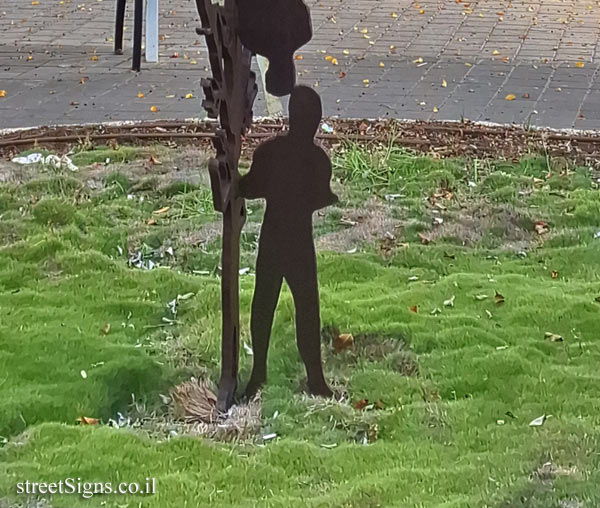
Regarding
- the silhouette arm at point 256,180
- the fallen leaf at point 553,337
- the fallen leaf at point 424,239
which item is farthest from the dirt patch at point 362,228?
the silhouette arm at point 256,180

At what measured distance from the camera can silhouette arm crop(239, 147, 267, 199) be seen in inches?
116

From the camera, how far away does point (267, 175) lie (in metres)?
2.95

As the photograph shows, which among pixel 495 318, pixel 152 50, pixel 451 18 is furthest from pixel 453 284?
pixel 451 18

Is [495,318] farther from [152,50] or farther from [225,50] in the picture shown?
[152,50]

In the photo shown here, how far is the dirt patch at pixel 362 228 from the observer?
177 inches

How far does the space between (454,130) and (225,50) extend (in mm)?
3541

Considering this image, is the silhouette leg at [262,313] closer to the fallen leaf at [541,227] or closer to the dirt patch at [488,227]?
the dirt patch at [488,227]

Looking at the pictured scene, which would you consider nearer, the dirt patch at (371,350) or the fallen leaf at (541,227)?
the dirt patch at (371,350)

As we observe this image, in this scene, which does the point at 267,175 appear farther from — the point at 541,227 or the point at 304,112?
the point at 541,227

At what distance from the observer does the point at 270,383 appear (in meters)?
3.20

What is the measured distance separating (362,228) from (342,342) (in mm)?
1264

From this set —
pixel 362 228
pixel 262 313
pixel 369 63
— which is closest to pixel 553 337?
pixel 262 313

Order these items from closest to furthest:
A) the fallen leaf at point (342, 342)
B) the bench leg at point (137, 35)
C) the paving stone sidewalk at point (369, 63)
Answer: the fallen leaf at point (342, 342)
the paving stone sidewalk at point (369, 63)
the bench leg at point (137, 35)

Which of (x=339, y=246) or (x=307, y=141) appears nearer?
(x=307, y=141)
